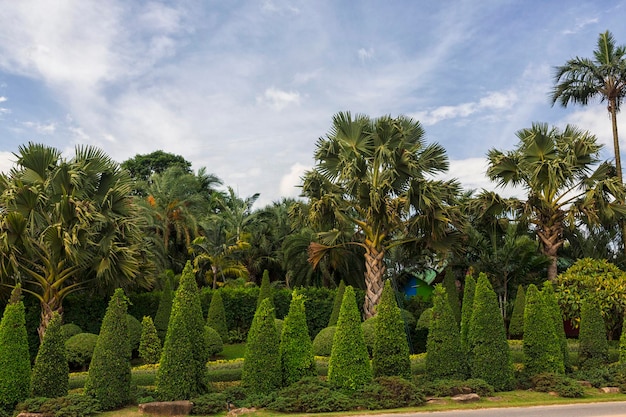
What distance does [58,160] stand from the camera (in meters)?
17.0

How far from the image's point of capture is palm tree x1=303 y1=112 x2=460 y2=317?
18797mm

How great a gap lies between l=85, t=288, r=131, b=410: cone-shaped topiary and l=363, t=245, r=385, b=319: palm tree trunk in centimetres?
1053

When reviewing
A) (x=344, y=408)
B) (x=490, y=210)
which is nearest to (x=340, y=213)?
(x=490, y=210)

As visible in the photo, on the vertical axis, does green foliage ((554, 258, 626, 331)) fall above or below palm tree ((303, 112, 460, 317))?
below

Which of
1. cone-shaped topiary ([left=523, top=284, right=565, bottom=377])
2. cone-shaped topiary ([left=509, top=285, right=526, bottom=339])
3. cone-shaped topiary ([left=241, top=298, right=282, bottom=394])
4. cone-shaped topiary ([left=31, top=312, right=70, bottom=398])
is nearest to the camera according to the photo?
cone-shaped topiary ([left=31, top=312, right=70, bottom=398])

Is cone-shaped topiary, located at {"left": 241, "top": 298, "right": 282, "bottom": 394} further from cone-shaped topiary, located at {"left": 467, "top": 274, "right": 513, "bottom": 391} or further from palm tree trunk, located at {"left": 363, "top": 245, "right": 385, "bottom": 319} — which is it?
palm tree trunk, located at {"left": 363, "top": 245, "right": 385, "bottom": 319}

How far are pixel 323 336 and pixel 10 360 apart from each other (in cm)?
990

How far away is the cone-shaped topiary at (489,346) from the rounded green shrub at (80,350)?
1151 cm

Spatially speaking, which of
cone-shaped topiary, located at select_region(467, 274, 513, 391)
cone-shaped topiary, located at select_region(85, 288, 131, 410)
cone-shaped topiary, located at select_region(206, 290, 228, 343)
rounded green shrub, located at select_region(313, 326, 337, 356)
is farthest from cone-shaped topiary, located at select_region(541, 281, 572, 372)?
cone-shaped topiary, located at select_region(206, 290, 228, 343)

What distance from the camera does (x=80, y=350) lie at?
15938mm

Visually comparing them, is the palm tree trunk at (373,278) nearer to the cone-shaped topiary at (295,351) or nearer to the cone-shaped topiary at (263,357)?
the cone-shaped topiary at (295,351)

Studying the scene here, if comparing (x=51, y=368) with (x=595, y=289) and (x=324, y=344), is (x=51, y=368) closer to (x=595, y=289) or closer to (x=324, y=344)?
(x=324, y=344)

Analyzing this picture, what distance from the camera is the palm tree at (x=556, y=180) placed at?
67.3ft

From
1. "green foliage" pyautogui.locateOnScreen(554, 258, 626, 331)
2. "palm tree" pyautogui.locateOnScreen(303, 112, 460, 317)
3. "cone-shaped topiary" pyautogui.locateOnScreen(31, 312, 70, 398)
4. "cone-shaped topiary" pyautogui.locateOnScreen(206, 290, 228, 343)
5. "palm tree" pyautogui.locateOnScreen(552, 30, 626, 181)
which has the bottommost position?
"cone-shaped topiary" pyautogui.locateOnScreen(31, 312, 70, 398)
